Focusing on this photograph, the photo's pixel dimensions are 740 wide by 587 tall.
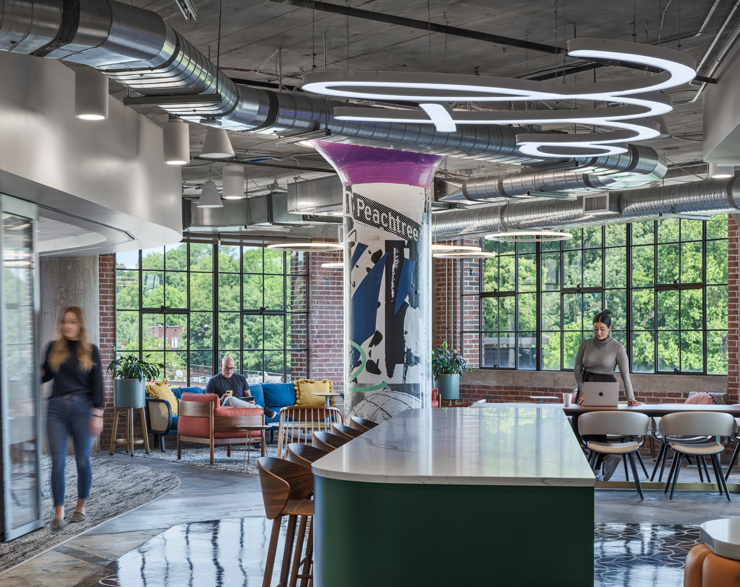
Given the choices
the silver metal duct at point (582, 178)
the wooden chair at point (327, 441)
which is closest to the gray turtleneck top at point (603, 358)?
the silver metal duct at point (582, 178)

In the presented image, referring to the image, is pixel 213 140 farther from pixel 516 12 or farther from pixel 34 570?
pixel 34 570

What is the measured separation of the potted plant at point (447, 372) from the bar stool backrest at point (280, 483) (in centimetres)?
985

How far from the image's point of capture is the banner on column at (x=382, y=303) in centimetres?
846

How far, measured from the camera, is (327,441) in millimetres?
5066

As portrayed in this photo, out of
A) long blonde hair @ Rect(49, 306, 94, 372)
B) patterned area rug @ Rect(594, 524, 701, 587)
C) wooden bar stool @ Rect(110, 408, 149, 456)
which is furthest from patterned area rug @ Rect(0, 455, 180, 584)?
patterned area rug @ Rect(594, 524, 701, 587)

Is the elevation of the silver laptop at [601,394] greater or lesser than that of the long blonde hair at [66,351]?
lesser

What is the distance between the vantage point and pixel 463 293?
613 inches

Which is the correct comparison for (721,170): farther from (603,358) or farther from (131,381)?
(131,381)

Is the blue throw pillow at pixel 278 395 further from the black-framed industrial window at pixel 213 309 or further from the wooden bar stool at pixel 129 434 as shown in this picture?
the wooden bar stool at pixel 129 434

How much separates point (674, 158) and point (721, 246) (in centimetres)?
228

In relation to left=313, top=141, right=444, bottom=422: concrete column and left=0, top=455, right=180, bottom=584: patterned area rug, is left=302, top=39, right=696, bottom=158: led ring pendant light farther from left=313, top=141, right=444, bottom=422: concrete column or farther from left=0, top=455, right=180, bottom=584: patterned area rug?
left=0, top=455, right=180, bottom=584: patterned area rug

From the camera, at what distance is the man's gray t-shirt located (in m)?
13.1

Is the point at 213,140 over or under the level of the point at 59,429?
over

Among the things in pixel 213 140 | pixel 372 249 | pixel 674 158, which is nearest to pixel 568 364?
pixel 674 158
